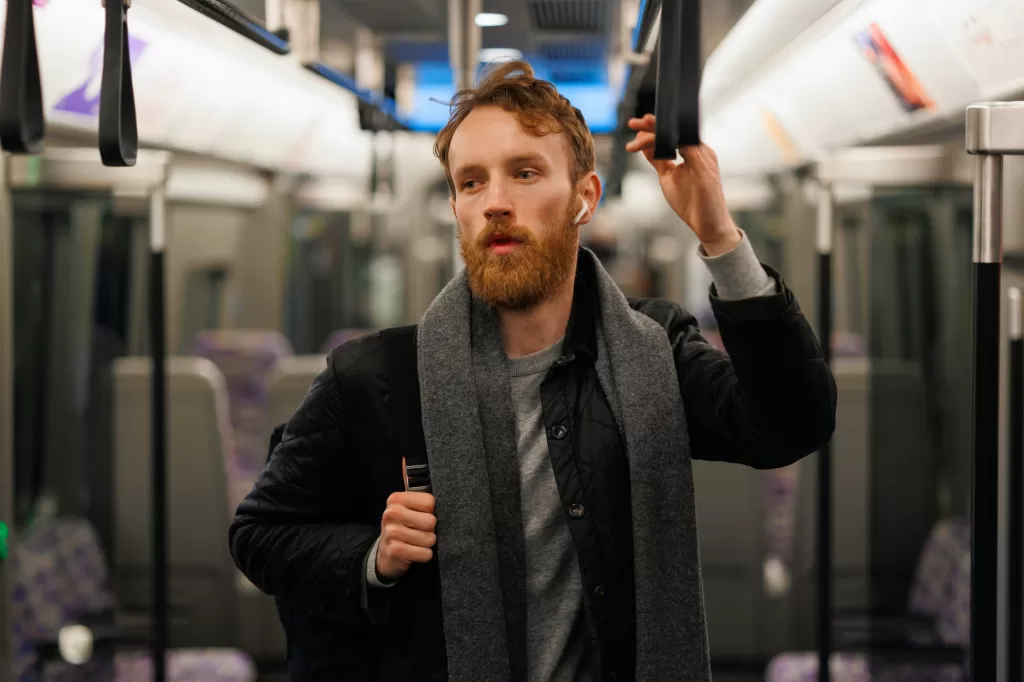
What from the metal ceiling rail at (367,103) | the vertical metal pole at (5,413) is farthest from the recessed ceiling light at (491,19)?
the vertical metal pole at (5,413)

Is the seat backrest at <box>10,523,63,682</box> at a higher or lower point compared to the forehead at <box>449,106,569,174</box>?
lower

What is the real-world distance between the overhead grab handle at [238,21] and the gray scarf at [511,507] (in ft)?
2.20

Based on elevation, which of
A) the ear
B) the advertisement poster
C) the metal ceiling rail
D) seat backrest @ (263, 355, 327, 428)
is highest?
the advertisement poster

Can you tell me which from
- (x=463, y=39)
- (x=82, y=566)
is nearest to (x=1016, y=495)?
(x=463, y=39)

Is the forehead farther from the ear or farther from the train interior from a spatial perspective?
the train interior

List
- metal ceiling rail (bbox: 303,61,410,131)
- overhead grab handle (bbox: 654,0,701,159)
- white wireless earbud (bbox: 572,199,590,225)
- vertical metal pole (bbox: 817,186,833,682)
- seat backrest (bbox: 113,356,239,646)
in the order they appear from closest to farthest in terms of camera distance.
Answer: overhead grab handle (bbox: 654,0,701,159)
white wireless earbud (bbox: 572,199,590,225)
metal ceiling rail (bbox: 303,61,410,131)
vertical metal pole (bbox: 817,186,833,682)
seat backrest (bbox: 113,356,239,646)

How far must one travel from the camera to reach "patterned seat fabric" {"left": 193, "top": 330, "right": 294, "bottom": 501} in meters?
5.87

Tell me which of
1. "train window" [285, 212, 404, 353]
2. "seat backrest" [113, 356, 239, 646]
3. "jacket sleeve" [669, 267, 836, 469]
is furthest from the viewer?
"train window" [285, 212, 404, 353]

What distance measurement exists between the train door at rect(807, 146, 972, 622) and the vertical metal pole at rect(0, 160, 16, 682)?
9.50 ft

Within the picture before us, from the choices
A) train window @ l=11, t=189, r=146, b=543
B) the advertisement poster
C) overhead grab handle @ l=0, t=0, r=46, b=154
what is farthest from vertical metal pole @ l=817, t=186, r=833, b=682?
train window @ l=11, t=189, r=146, b=543

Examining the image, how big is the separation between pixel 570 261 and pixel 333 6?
189 cm

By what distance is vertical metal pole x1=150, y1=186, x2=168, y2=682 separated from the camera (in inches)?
110

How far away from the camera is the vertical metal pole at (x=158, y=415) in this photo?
279 centimetres

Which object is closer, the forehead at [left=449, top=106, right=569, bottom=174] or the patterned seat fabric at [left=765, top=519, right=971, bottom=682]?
the forehead at [left=449, top=106, right=569, bottom=174]
